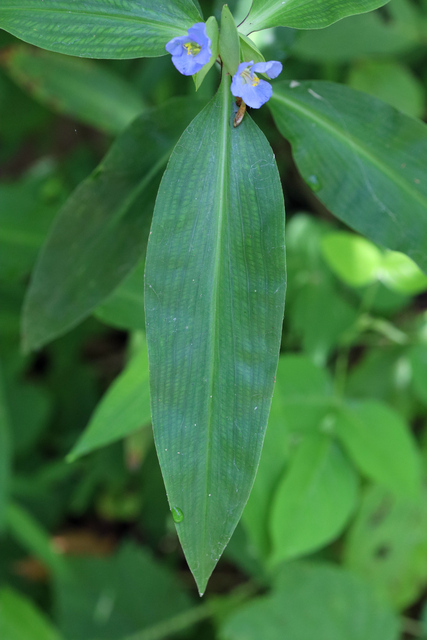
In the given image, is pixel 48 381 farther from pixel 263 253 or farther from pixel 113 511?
pixel 263 253

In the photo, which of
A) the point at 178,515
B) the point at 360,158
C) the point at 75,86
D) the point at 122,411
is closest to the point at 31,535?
the point at 122,411

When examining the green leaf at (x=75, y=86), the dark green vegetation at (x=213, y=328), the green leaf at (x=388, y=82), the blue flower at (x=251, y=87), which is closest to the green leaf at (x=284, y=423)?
the dark green vegetation at (x=213, y=328)

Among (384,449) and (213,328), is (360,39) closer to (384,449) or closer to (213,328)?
(384,449)

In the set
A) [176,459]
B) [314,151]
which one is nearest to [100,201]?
[314,151]

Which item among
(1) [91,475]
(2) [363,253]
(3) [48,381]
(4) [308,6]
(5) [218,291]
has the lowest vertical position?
(1) [91,475]

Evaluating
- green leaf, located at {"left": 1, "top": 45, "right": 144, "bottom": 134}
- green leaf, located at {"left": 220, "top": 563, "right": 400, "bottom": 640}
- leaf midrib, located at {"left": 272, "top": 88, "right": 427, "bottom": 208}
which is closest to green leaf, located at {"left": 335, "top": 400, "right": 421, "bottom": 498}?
green leaf, located at {"left": 220, "top": 563, "right": 400, "bottom": 640}

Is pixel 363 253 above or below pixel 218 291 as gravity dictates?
below
